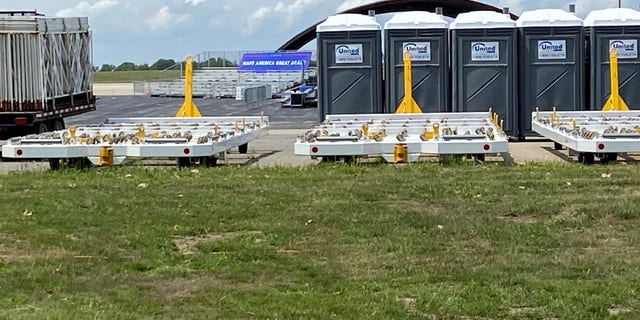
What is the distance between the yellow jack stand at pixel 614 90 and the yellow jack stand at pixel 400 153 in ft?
19.4

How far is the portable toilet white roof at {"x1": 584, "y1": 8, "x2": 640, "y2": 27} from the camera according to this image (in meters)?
19.0

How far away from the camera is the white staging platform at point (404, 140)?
1289cm

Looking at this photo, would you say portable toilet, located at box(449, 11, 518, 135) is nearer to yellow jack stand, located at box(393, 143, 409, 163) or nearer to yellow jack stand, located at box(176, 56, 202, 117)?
yellow jack stand, located at box(176, 56, 202, 117)

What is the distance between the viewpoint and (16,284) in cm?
642

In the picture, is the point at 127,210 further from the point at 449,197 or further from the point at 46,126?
the point at 46,126

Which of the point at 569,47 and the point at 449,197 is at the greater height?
the point at 569,47

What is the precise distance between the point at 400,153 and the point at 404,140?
0.33 metres

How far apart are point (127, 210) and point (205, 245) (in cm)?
202

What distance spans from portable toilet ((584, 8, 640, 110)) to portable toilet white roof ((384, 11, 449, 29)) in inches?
114

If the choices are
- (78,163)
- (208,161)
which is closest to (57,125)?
(78,163)

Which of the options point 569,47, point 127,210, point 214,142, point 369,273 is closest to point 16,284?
point 369,273

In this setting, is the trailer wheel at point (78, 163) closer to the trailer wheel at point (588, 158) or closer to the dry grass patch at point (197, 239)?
the dry grass patch at point (197, 239)

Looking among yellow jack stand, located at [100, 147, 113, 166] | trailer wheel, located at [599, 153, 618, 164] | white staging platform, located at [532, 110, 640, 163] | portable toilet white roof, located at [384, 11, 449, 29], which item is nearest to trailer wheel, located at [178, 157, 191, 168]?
yellow jack stand, located at [100, 147, 113, 166]

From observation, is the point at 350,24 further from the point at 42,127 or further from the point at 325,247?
the point at 325,247
